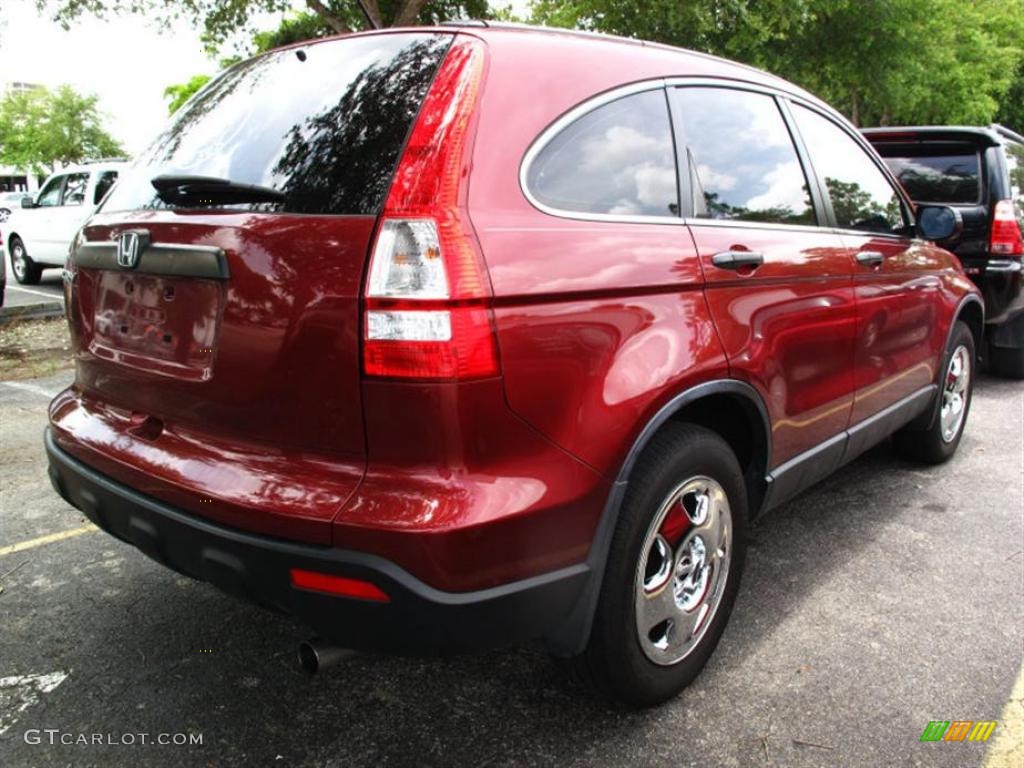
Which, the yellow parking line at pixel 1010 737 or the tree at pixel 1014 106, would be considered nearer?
the yellow parking line at pixel 1010 737

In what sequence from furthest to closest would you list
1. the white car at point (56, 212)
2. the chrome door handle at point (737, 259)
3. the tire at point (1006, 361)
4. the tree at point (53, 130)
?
the tree at point (53, 130) → the white car at point (56, 212) → the tire at point (1006, 361) → the chrome door handle at point (737, 259)

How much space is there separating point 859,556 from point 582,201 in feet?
7.23

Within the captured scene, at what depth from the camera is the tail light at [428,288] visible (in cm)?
172

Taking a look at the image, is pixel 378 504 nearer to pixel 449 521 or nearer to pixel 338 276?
pixel 449 521

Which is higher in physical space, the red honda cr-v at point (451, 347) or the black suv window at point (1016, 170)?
the black suv window at point (1016, 170)

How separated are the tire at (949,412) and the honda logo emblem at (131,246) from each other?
3829 mm

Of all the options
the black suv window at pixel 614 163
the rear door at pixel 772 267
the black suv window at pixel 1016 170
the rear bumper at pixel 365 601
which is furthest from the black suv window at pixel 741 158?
the black suv window at pixel 1016 170

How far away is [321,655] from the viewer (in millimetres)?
1960

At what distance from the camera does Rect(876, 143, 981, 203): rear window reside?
6055mm

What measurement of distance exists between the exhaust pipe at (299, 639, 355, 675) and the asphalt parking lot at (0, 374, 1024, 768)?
0.36 m

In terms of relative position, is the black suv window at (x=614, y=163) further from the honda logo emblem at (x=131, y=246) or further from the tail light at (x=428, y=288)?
the honda logo emblem at (x=131, y=246)

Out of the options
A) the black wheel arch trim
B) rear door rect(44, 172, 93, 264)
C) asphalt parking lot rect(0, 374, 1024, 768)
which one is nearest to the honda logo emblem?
asphalt parking lot rect(0, 374, 1024, 768)

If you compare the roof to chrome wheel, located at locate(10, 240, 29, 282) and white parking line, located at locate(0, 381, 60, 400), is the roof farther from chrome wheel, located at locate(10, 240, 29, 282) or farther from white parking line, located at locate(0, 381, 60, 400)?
chrome wheel, located at locate(10, 240, 29, 282)

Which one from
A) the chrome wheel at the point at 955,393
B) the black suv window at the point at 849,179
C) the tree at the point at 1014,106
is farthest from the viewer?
the tree at the point at 1014,106
